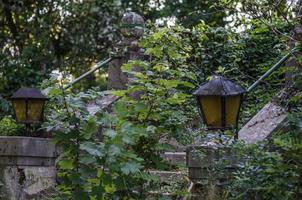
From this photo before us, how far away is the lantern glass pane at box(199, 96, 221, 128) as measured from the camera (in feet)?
13.4

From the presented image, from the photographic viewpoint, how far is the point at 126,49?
7.56 metres

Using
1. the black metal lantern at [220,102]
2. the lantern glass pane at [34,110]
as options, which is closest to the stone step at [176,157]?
the lantern glass pane at [34,110]

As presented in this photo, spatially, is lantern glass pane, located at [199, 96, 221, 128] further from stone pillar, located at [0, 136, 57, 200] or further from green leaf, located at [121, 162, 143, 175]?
stone pillar, located at [0, 136, 57, 200]

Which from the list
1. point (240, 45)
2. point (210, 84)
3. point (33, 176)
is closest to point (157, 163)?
point (210, 84)

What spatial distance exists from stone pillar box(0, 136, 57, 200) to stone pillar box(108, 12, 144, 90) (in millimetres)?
2000

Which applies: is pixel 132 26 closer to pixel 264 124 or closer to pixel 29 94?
pixel 29 94

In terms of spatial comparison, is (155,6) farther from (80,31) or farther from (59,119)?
(59,119)

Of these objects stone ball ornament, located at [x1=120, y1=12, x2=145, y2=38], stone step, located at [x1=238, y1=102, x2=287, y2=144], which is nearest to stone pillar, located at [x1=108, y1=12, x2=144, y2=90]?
stone ball ornament, located at [x1=120, y1=12, x2=145, y2=38]

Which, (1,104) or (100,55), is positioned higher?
(100,55)

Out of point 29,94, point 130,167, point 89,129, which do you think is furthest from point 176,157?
point 130,167

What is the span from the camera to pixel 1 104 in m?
8.80

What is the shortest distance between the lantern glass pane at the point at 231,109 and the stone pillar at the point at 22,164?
220cm

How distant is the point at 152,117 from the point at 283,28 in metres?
3.52

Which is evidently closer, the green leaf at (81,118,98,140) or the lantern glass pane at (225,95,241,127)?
the green leaf at (81,118,98,140)
